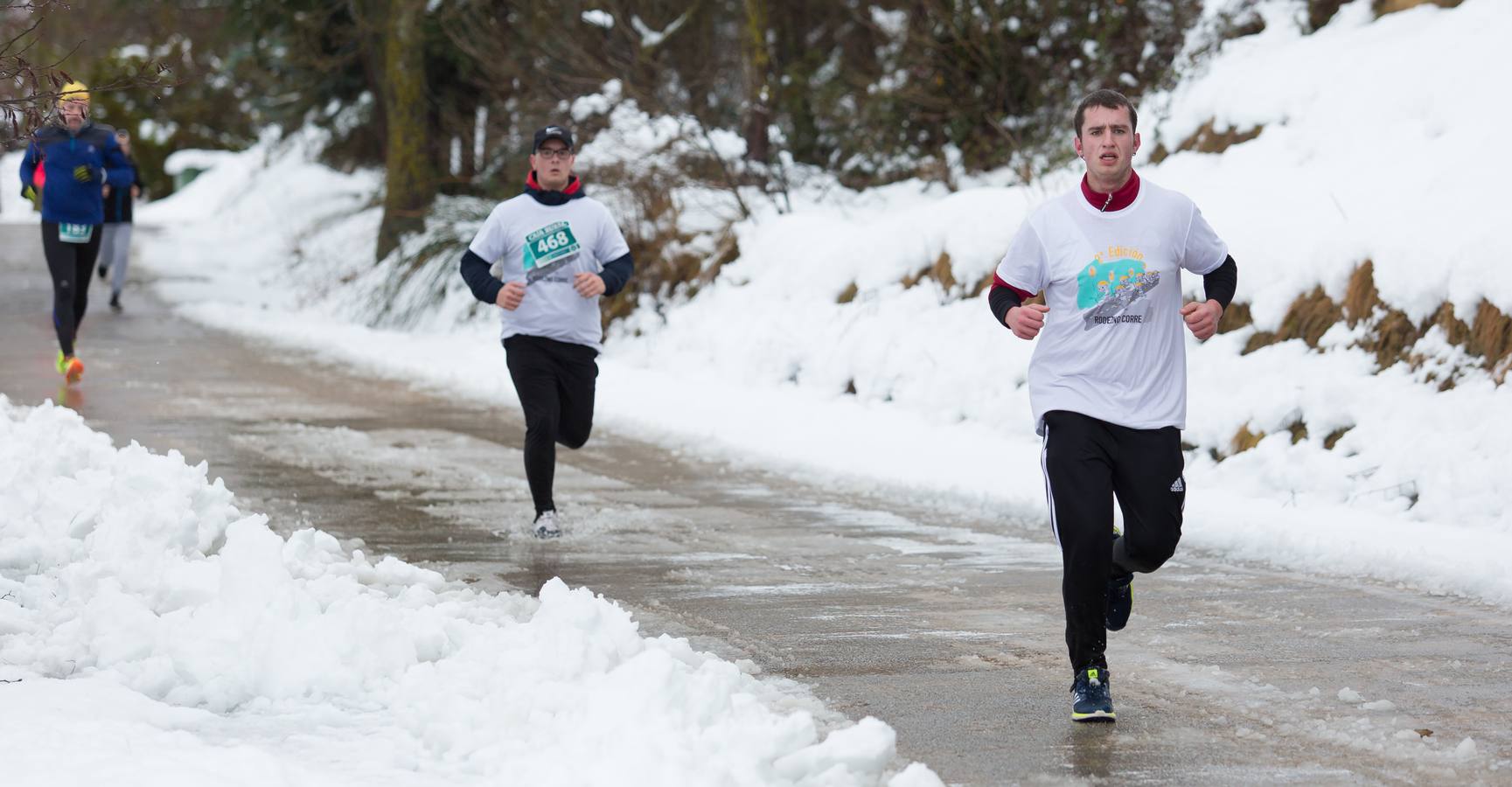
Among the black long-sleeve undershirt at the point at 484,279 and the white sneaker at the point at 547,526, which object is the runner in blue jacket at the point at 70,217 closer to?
the black long-sleeve undershirt at the point at 484,279

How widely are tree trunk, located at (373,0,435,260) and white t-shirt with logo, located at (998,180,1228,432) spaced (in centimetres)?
1852

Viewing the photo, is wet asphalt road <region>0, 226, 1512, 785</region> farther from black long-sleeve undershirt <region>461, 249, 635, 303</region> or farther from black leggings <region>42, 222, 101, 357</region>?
black leggings <region>42, 222, 101, 357</region>

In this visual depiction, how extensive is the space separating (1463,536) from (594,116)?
492 inches

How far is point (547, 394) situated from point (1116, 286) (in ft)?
12.9

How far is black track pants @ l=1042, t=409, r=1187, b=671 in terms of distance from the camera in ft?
18.1

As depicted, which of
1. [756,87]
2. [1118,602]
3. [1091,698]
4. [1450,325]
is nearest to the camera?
[1091,698]

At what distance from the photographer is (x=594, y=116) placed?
63.4 ft

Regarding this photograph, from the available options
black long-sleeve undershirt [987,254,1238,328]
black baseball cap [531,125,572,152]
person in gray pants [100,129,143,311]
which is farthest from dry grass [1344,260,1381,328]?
person in gray pants [100,129,143,311]

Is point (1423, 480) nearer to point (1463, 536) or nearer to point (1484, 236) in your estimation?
point (1463, 536)

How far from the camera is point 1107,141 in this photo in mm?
5543

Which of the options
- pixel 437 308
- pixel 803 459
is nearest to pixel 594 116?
pixel 437 308

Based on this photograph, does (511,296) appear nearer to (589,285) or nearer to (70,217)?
(589,285)

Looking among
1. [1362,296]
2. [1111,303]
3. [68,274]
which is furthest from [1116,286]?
[68,274]

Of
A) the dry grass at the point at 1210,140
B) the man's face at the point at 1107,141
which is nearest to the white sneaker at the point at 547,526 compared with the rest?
the man's face at the point at 1107,141
